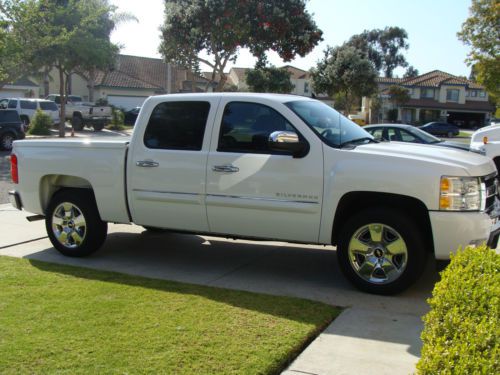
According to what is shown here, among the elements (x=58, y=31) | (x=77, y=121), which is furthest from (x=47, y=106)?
(x=58, y=31)

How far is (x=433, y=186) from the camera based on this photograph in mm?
5059

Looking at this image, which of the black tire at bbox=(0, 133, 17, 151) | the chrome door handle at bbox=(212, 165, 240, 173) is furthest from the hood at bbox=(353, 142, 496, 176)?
the black tire at bbox=(0, 133, 17, 151)

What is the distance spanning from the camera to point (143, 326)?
451 cm

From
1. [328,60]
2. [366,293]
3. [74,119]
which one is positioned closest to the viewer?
[366,293]

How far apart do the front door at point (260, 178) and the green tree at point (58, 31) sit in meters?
18.8

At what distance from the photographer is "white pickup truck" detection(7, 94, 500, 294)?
5.19 m

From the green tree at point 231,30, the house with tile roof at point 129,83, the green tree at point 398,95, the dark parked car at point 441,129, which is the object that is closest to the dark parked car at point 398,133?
the green tree at point 231,30

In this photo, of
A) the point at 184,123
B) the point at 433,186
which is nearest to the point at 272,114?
the point at 184,123

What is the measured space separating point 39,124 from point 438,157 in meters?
27.1

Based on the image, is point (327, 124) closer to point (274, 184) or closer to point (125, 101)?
point (274, 184)

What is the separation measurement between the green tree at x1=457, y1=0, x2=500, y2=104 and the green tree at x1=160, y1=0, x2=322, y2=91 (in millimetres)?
9860

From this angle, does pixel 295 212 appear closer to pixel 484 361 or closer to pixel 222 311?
pixel 222 311

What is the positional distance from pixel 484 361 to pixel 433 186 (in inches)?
114

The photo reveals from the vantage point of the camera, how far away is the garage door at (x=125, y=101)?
51906 millimetres
